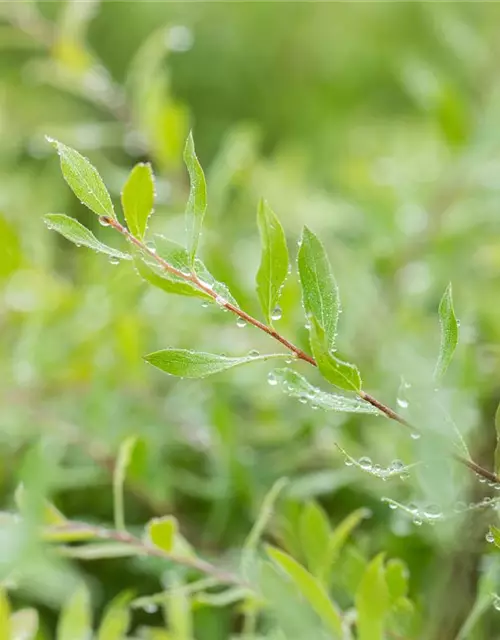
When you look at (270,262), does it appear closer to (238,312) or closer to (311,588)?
(238,312)

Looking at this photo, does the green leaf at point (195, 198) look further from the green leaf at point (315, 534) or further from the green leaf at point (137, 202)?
the green leaf at point (315, 534)

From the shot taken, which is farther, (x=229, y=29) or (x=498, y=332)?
(x=229, y=29)

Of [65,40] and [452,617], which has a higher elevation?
[65,40]

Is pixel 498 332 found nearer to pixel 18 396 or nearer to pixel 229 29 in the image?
pixel 18 396

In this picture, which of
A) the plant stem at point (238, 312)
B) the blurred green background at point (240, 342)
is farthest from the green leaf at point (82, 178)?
the blurred green background at point (240, 342)

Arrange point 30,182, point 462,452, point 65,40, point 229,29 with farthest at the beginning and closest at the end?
point 229,29
point 30,182
point 65,40
point 462,452

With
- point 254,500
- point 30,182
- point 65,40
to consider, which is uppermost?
point 65,40

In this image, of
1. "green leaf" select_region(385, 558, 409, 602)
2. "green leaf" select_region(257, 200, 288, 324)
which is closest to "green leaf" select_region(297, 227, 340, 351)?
"green leaf" select_region(257, 200, 288, 324)

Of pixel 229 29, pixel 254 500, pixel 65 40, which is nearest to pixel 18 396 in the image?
pixel 254 500
